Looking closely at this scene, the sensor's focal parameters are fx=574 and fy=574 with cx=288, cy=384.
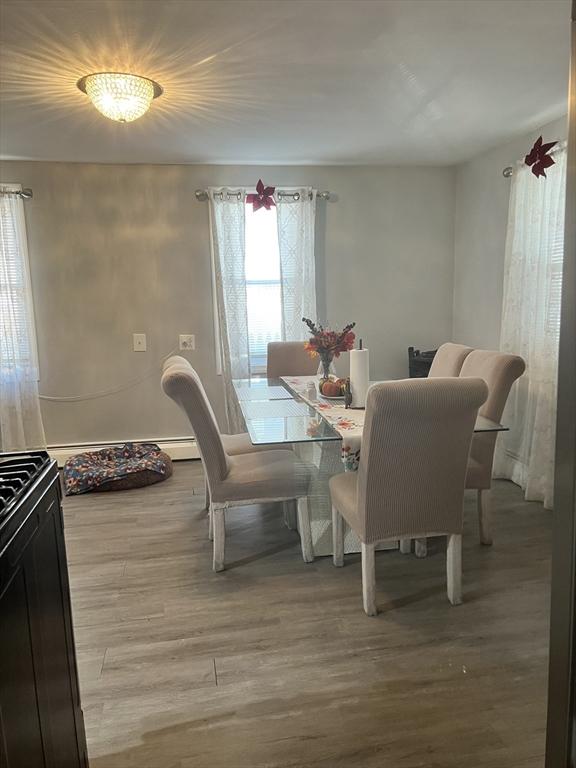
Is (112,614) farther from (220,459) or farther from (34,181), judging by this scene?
(34,181)

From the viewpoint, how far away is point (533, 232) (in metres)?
3.61

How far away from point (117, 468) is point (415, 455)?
8.34 feet

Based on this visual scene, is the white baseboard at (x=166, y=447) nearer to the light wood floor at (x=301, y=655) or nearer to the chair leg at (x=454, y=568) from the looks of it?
the light wood floor at (x=301, y=655)

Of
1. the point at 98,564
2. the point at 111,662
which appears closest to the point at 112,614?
the point at 111,662

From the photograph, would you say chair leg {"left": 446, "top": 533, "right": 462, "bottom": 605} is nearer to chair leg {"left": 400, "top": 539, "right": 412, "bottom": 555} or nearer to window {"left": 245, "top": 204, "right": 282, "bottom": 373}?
chair leg {"left": 400, "top": 539, "right": 412, "bottom": 555}

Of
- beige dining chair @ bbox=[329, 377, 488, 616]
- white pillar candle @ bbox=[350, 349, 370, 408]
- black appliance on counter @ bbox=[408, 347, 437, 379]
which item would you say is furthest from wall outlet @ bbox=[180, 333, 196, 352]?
beige dining chair @ bbox=[329, 377, 488, 616]

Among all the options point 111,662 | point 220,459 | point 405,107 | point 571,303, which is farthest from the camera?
point 405,107

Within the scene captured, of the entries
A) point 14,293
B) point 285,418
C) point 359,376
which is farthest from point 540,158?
point 14,293

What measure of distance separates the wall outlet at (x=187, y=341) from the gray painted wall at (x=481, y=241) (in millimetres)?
2213

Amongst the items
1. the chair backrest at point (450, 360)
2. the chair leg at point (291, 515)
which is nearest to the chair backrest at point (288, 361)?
Result: the chair backrest at point (450, 360)

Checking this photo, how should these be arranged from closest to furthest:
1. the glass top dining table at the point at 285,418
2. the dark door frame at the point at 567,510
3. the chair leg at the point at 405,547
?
the dark door frame at the point at 567,510
the glass top dining table at the point at 285,418
the chair leg at the point at 405,547

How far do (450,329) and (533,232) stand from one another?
1438 mm

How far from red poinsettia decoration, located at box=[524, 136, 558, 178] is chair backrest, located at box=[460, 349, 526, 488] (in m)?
1.21

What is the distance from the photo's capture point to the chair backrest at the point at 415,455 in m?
2.05
